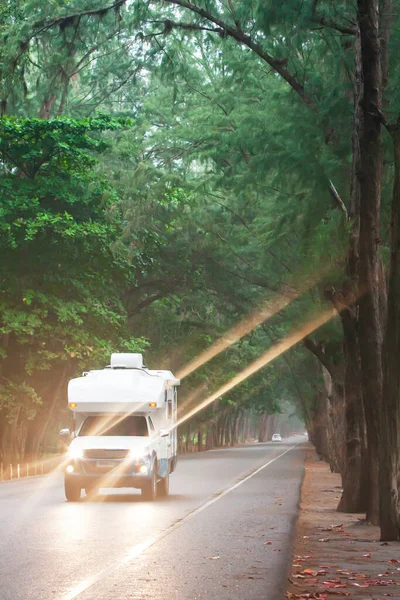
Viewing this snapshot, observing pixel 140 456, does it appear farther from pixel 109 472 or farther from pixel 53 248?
pixel 53 248

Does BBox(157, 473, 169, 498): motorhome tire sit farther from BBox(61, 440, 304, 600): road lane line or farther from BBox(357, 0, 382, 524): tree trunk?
BBox(357, 0, 382, 524): tree trunk

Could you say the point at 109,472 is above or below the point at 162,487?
above

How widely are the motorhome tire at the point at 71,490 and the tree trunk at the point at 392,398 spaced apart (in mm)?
9022

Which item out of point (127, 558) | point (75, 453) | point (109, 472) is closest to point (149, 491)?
point (109, 472)

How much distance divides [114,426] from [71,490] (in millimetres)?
1885

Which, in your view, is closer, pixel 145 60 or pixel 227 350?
pixel 145 60

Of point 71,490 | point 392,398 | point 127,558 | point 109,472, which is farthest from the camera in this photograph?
point 71,490

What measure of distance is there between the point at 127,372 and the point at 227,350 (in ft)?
112

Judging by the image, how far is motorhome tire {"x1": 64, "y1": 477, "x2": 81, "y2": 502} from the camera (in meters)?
23.0

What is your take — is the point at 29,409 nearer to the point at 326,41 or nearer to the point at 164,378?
the point at 164,378

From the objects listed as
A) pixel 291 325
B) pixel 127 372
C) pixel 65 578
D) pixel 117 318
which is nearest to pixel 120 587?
pixel 65 578

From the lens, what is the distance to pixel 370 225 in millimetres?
16469

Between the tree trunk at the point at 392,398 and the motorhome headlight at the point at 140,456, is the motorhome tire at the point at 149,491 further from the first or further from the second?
the tree trunk at the point at 392,398

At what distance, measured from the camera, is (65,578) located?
1087 centimetres
